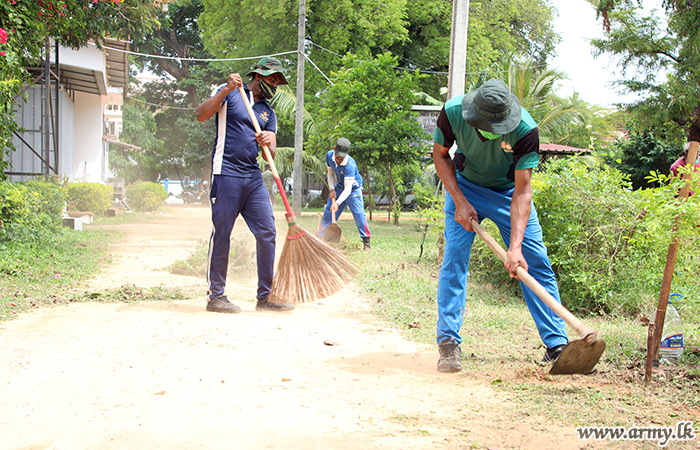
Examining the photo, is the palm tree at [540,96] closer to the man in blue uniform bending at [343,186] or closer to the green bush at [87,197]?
the man in blue uniform bending at [343,186]

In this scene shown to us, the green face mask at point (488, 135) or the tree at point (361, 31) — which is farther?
the tree at point (361, 31)

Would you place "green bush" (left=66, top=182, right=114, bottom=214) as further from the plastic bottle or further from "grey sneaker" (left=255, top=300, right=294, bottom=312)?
the plastic bottle

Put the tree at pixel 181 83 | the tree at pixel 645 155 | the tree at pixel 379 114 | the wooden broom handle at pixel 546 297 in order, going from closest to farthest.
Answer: the wooden broom handle at pixel 546 297, the tree at pixel 379 114, the tree at pixel 645 155, the tree at pixel 181 83

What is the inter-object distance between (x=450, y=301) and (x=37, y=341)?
279 cm

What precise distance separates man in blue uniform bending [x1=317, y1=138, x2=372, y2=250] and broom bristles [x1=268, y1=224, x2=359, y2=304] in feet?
13.8

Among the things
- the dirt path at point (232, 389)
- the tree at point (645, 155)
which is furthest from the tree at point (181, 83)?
the dirt path at point (232, 389)

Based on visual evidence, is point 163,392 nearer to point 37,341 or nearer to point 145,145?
point 37,341

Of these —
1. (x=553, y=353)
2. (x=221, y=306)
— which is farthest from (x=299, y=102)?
(x=553, y=353)

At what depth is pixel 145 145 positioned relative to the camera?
38.6m

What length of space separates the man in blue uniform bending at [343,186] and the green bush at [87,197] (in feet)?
29.0

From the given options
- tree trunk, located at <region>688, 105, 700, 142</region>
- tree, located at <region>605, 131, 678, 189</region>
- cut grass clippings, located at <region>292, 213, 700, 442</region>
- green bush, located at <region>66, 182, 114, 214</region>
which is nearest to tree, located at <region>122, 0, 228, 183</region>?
green bush, located at <region>66, 182, 114, 214</region>

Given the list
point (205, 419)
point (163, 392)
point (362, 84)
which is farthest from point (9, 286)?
point (362, 84)

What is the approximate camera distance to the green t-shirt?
3.30 metres

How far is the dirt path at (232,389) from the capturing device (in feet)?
7.84
